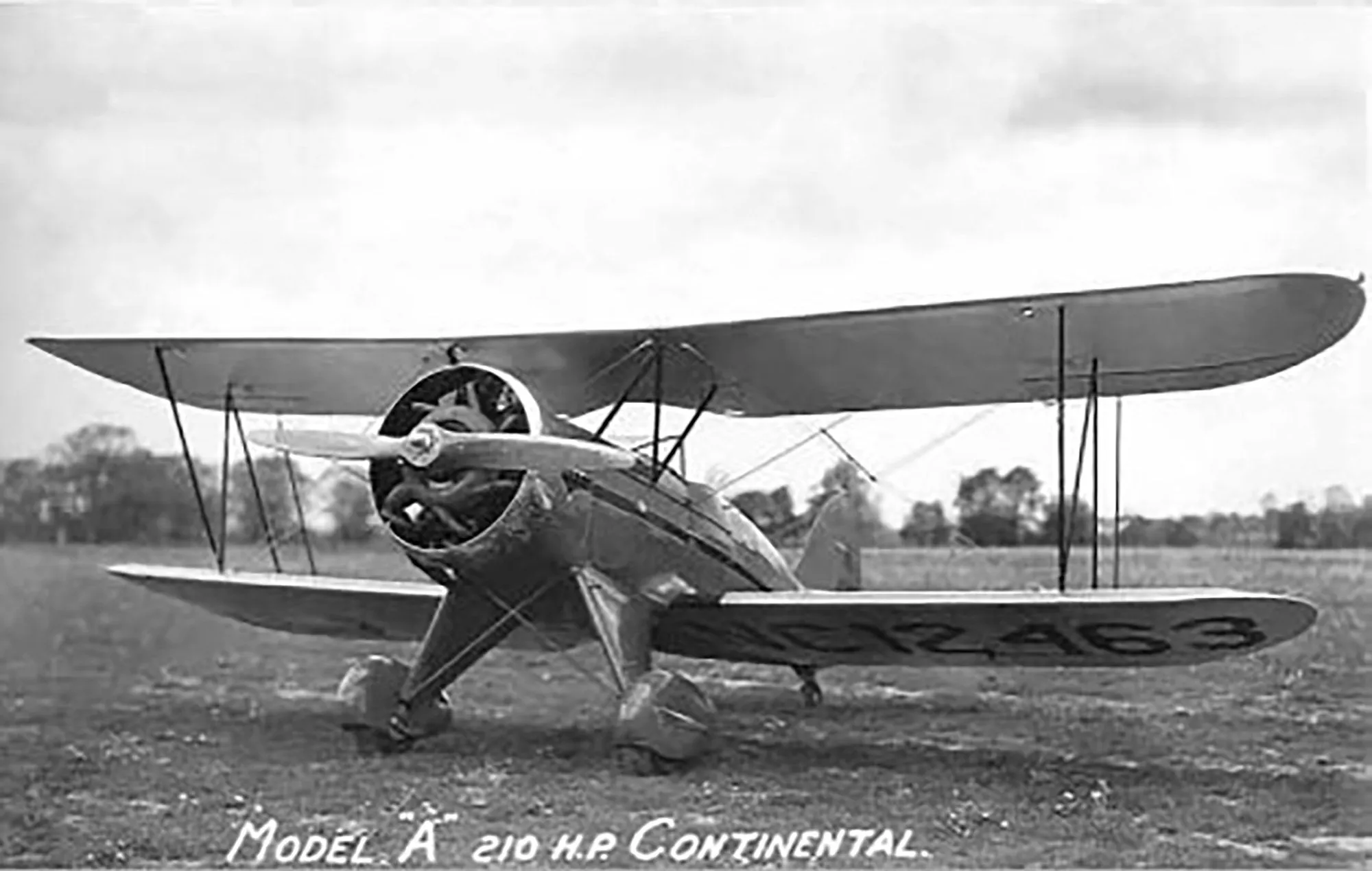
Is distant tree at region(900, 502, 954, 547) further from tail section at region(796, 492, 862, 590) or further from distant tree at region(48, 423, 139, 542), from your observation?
distant tree at region(48, 423, 139, 542)

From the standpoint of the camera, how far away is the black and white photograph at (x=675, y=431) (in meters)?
3.34

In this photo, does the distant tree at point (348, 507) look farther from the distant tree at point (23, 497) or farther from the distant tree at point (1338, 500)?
the distant tree at point (1338, 500)

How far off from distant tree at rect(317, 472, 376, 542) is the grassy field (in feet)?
0.22

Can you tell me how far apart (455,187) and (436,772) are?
1.00 meters

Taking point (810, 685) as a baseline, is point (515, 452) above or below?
above

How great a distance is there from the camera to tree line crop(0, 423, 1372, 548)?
135 inches

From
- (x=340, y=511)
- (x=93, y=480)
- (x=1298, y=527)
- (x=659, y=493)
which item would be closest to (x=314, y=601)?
(x=340, y=511)

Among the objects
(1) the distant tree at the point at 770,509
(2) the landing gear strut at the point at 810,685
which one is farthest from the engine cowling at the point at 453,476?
(2) the landing gear strut at the point at 810,685

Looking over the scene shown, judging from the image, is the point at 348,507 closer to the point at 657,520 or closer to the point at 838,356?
the point at 657,520

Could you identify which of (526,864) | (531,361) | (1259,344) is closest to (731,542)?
(531,361)

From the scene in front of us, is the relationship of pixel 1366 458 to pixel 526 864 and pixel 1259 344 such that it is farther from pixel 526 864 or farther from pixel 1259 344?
pixel 526 864

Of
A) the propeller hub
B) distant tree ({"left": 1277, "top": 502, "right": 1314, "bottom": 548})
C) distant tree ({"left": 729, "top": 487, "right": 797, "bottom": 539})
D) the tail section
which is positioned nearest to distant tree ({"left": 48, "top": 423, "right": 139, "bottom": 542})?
the propeller hub

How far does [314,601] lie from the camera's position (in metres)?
3.75

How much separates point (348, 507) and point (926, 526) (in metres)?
1.04
